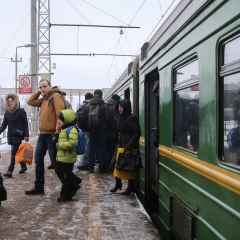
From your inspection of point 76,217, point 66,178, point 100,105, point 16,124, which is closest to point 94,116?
point 100,105

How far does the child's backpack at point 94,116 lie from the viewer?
1194cm

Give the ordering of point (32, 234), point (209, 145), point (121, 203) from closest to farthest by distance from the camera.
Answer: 1. point (209, 145)
2. point (32, 234)
3. point (121, 203)

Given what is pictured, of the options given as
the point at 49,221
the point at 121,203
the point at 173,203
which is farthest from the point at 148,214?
the point at 173,203

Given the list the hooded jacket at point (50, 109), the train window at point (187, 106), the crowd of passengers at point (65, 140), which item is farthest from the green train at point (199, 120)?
the hooded jacket at point (50, 109)

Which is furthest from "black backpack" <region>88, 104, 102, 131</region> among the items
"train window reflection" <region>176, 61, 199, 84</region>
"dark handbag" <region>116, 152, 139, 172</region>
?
"train window reflection" <region>176, 61, 199, 84</region>

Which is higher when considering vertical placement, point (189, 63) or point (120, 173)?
point (189, 63)

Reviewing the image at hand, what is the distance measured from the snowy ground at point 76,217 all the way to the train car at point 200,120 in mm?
736

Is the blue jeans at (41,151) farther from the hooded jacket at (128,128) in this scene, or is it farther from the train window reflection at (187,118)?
the train window reflection at (187,118)

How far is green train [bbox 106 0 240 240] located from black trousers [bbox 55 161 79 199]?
7.96ft

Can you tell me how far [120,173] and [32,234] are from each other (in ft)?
8.68

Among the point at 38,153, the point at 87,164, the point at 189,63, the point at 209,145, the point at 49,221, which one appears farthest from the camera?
the point at 87,164

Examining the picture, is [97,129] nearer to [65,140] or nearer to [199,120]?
[65,140]

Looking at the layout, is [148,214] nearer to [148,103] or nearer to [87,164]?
[148,103]

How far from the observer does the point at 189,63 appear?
16.1 ft
